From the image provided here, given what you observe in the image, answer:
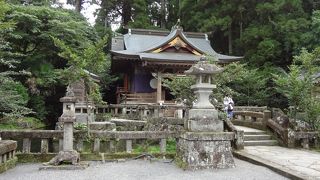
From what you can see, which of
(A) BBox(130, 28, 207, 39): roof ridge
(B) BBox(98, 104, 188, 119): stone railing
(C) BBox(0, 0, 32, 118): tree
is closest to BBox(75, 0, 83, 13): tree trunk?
(A) BBox(130, 28, 207, 39): roof ridge

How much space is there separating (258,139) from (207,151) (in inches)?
211

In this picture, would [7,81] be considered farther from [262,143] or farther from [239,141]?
[262,143]

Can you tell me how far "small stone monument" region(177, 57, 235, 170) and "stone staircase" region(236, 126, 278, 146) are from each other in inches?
163

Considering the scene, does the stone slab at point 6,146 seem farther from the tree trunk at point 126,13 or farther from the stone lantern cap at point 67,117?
the tree trunk at point 126,13

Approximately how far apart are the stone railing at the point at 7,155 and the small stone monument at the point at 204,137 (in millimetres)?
4147

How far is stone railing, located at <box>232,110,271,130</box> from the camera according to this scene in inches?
538

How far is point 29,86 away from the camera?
20.0 metres

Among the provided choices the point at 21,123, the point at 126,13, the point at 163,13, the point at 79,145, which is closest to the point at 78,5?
the point at 126,13

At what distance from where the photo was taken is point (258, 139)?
12.7 m

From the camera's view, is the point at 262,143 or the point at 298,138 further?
the point at 262,143

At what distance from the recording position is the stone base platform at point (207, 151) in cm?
806

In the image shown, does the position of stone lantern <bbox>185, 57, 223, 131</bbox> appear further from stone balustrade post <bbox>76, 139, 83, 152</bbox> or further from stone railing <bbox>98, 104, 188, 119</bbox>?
stone railing <bbox>98, 104, 188, 119</bbox>

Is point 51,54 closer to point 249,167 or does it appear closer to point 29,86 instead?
point 29,86

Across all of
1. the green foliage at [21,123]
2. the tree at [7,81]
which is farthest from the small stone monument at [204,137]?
the green foliage at [21,123]
